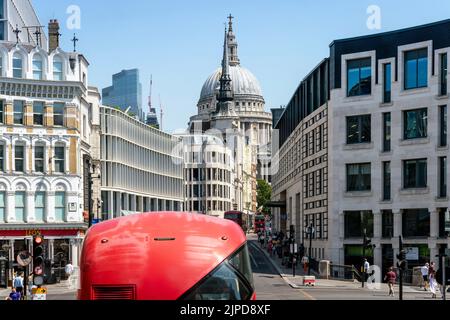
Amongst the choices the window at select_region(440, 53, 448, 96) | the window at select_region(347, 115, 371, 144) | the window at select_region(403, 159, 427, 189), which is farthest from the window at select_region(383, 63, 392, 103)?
the window at select_region(403, 159, 427, 189)

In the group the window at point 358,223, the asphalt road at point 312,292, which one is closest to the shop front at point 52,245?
the asphalt road at point 312,292

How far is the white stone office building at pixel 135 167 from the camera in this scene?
103 m

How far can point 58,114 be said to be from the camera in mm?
72750

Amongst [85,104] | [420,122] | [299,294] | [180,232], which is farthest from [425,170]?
[180,232]

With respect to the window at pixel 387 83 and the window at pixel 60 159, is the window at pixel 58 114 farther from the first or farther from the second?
the window at pixel 387 83

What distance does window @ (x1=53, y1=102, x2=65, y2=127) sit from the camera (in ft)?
237

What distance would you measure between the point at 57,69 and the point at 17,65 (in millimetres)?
3396

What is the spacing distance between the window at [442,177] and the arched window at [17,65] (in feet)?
115

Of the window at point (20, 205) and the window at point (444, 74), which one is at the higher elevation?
the window at point (444, 74)

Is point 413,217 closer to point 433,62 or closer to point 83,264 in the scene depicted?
point 433,62

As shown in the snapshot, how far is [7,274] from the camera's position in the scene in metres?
59.2

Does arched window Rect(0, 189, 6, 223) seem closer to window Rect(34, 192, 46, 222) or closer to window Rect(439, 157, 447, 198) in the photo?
window Rect(34, 192, 46, 222)

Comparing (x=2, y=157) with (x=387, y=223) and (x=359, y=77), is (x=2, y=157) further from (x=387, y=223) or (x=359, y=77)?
(x=387, y=223)

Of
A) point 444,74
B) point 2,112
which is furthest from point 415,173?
point 2,112
